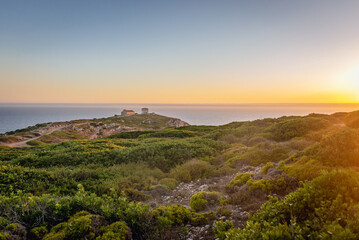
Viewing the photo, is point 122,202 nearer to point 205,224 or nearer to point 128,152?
point 205,224

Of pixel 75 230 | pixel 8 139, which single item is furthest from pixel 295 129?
pixel 8 139

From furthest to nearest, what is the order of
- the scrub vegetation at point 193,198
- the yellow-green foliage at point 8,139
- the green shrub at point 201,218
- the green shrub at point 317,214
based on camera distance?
the yellow-green foliage at point 8,139 → the green shrub at point 201,218 → the scrub vegetation at point 193,198 → the green shrub at point 317,214

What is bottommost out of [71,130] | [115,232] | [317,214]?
[71,130]

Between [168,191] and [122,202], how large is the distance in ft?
13.1

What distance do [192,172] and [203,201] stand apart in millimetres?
4552

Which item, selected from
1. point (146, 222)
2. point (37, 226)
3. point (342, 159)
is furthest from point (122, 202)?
point (342, 159)

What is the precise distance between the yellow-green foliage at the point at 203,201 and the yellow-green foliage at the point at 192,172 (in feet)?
10.7

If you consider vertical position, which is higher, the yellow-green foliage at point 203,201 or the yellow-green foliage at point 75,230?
the yellow-green foliage at point 75,230

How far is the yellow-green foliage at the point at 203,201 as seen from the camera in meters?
6.87

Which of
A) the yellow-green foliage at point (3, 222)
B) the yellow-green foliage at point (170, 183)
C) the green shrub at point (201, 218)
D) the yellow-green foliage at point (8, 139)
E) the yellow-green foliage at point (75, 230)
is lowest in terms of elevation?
the yellow-green foliage at point (8, 139)

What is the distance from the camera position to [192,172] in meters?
11.5

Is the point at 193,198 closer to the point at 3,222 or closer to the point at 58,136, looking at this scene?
the point at 3,222

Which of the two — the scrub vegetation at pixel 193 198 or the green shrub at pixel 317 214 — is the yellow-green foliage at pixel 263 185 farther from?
the green shrub at pixel 317 214

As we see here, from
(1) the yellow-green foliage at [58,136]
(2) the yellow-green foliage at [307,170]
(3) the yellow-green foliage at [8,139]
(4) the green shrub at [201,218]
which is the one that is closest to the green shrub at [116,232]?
(4) the green shrub at [201,218]
